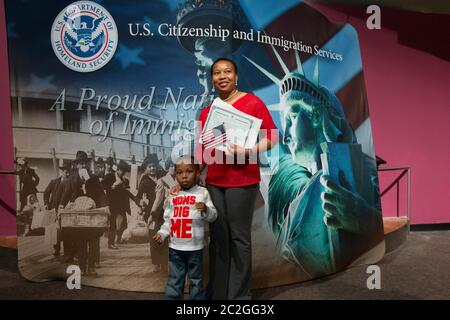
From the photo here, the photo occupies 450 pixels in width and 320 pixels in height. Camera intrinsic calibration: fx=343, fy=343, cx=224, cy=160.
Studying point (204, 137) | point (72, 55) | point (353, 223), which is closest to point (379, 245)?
point (353, 223)

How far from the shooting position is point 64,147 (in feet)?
7.22

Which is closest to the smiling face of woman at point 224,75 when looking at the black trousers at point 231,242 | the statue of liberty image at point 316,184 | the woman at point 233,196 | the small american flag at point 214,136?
the woman at point 233,196

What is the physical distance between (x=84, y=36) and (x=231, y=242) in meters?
1.56

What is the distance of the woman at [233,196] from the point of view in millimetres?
1805

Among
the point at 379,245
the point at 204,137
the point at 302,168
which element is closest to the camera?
the point at 204,137

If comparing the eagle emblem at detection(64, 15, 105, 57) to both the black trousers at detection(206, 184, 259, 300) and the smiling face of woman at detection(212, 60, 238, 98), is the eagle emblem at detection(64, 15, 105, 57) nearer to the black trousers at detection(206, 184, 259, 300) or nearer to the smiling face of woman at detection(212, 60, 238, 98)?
the smiling face of woman at detection(212, 60, 238, 98)

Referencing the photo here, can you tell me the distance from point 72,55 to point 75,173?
75 cm

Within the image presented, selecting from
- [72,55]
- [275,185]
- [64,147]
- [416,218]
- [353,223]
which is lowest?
[416,218]

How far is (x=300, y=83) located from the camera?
232cm

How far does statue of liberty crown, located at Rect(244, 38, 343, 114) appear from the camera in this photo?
7.40ft

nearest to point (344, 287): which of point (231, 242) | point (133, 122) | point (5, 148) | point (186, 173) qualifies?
point (231, 242)

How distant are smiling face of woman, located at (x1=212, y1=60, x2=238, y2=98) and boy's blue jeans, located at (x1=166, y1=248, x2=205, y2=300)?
35.3 inches

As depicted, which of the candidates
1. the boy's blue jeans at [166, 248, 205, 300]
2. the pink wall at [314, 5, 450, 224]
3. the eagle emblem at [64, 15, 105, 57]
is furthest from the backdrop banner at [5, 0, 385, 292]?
the pink wall at [314, 5, 450, 224]

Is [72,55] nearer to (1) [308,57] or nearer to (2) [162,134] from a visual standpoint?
(2) [162,134]
